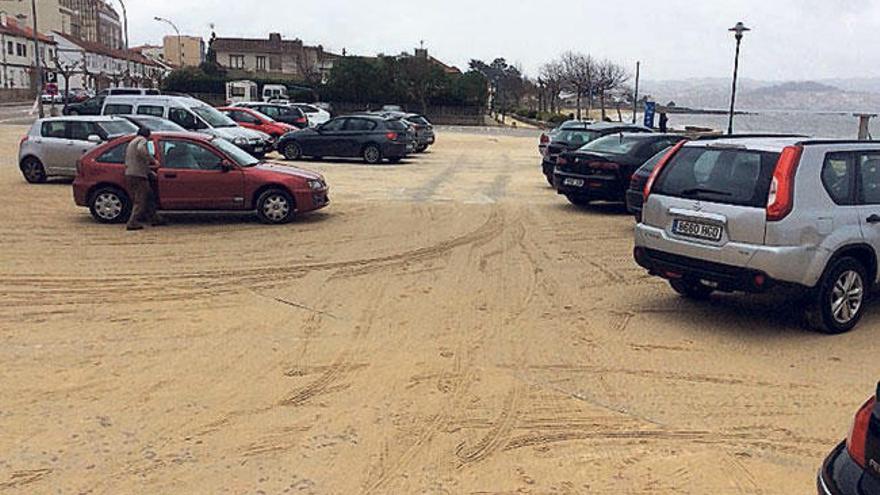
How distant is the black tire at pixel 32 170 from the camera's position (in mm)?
18344

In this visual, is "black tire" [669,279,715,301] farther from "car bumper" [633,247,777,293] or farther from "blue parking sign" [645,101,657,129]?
"blue parking sign" [645,101,657,129]

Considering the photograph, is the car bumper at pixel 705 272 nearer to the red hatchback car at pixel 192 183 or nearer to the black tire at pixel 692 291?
the black tire at pixel 692 291

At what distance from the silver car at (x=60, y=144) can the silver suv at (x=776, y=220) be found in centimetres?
1432

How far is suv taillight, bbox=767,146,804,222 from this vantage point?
692 cm

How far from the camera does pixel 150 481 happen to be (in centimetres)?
445

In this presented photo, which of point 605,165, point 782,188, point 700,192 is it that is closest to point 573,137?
point 605,165

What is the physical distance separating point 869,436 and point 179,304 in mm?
6708

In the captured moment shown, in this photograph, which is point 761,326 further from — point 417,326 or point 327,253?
point 327,253

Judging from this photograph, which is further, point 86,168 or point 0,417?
point 86,168

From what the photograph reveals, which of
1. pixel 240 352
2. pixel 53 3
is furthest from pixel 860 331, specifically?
pixel 53 3

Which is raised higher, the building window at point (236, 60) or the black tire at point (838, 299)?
the building window at point (236, 60)

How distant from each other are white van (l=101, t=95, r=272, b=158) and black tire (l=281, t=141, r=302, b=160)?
181 centimetres

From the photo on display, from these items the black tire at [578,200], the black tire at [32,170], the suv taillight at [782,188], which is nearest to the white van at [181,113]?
the black tire at [32,170]

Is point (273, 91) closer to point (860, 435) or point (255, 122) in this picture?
point (255, 122)
